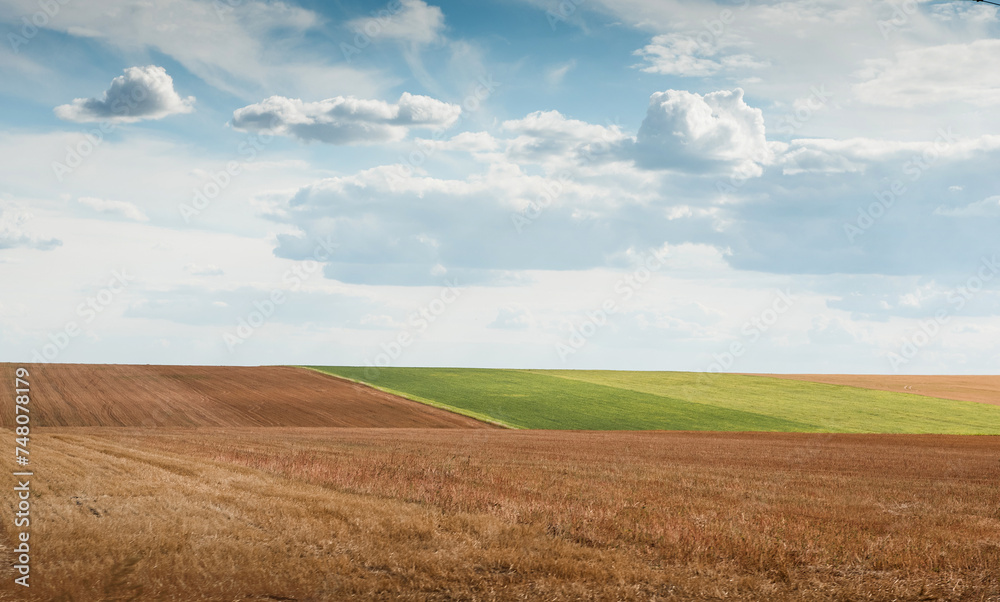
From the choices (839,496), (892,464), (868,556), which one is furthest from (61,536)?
(892,464)


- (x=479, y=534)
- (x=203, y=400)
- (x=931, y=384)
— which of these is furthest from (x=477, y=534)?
(x=931, y=384)

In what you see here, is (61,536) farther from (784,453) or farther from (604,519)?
(784,453)

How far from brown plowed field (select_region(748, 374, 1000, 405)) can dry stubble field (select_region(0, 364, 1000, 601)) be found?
75.3 meters

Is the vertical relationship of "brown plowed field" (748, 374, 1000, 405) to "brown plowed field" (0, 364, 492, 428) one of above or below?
above

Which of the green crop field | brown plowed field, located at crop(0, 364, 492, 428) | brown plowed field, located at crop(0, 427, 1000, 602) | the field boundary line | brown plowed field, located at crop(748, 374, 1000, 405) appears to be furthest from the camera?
brown plowed field, located at crop(748, 374, 1000, 405)

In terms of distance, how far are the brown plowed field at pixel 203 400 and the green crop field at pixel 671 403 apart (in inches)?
221

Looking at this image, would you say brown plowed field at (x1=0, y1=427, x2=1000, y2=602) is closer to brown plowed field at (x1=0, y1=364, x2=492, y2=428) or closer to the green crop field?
brown plowed field at (x1=0, y1=364, x2=492, y2=428)

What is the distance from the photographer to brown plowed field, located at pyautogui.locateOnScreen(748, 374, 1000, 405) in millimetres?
86750

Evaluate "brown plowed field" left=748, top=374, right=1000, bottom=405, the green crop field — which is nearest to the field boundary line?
the green crop field

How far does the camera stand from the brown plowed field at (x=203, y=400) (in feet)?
184

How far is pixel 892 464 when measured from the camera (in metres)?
31.5

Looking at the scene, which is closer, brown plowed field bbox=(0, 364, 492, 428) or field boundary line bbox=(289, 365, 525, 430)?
brown plowed field bbox=(0, 364, 492, 428)

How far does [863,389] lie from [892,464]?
64.4m

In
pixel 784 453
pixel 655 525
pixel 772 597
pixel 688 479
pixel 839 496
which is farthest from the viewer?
pixel 784 453
